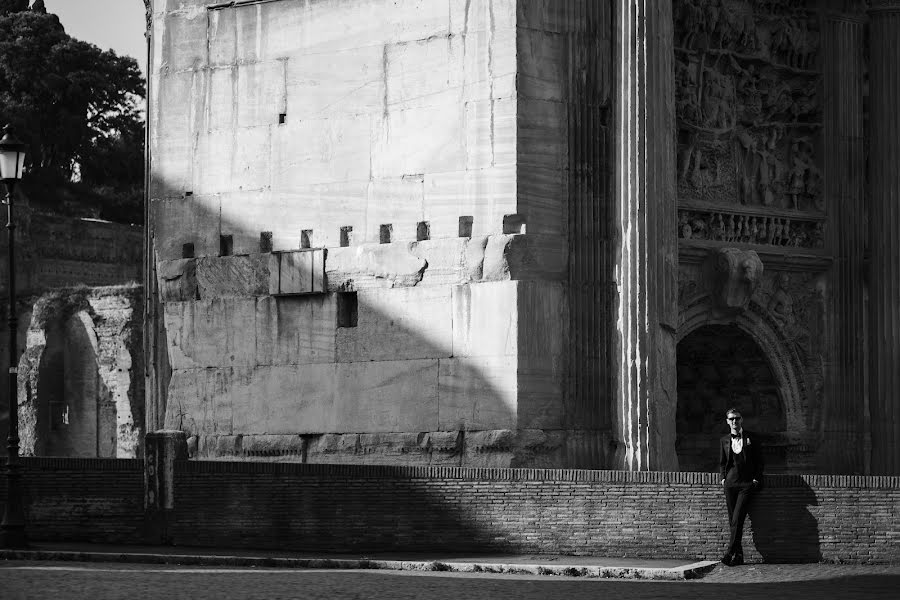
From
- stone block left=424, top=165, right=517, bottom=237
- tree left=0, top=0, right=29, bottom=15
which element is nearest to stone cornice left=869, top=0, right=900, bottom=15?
stone block left=424, top=165, right=517, bottom=237

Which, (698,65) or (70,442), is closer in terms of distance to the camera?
(698,65)

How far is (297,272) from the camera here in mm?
26328

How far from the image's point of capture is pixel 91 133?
71.0m

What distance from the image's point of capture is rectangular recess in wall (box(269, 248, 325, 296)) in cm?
2612

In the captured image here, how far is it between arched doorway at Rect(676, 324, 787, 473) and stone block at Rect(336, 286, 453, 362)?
4.32 meters

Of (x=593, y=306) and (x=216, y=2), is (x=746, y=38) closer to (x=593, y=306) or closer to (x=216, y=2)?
(x=593, y=306)

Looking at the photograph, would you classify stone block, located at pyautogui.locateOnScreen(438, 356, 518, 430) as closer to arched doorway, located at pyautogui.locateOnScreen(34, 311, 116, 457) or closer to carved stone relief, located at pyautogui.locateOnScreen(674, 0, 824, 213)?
carved stone relief, located at pyautogui.locateOnScreen(674, 0, 824, 213)

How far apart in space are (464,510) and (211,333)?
23.5 feet

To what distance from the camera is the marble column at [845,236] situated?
27875mm

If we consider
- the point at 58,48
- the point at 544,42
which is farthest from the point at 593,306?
the point at 58,48

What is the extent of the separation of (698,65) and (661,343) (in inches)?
186

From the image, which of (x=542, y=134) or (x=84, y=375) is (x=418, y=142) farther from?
(x=84, y=375)

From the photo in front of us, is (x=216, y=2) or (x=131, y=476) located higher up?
(x=216, y=2)

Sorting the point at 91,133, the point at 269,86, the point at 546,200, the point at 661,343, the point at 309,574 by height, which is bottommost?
the point at 309,574
